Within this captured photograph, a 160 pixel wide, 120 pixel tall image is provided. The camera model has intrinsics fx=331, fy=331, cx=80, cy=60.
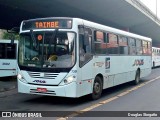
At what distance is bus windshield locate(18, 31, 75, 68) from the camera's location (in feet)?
33.9

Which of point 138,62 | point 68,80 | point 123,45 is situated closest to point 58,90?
point 68,80

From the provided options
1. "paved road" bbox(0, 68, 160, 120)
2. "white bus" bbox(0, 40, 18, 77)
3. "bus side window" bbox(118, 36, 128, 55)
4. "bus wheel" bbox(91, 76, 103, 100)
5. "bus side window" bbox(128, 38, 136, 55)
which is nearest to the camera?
"paved road" bbox(0, 68, 160, 120)

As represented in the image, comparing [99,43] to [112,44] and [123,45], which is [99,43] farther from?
[123,45]

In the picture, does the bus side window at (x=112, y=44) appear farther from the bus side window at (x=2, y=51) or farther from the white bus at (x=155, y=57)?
the white bus at (x=155, y=57)

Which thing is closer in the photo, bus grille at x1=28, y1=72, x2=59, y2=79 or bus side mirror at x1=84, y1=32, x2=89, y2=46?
bus grille at x1=28, y1=72, x2=59, y2=79

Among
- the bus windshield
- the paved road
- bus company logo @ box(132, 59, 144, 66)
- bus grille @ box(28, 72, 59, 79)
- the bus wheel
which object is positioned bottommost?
the paved road

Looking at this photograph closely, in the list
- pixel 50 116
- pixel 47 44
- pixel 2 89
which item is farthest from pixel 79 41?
pixel 2 89

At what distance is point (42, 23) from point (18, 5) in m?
15.7

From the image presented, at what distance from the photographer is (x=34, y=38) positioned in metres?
10.8

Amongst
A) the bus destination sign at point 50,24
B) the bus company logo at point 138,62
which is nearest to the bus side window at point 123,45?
the bus company logo at point 138,62

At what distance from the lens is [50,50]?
10.5 m

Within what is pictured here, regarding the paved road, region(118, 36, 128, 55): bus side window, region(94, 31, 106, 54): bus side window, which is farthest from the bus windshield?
region(118, 36, 128, 55): bus side window

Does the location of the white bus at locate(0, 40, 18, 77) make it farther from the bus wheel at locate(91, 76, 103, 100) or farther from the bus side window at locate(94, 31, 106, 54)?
the bus wheel at locate(91, 76, 103, 100)

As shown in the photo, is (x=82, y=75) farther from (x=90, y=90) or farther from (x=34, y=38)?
(x=34, y=38)
